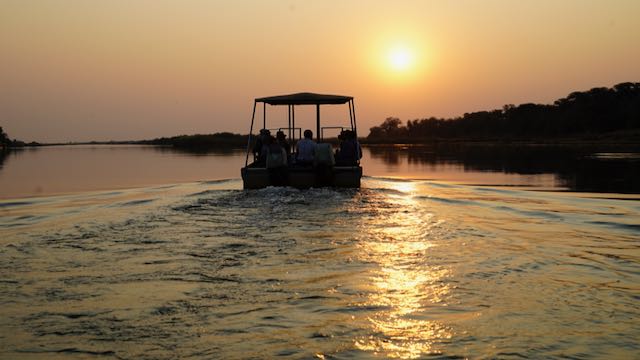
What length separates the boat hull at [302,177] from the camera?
61.7 ft

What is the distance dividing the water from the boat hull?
449 centimetres

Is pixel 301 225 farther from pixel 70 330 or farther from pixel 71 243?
pixel 70 330

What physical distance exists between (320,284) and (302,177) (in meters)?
11.5

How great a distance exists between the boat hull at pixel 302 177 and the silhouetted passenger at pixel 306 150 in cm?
73

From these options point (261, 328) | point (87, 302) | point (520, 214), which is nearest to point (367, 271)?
point (261, 328)

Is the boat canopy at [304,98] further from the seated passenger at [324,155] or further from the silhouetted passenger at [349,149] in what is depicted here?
the seated passenger at [324,155]

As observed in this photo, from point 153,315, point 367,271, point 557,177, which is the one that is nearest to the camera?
point 153,315

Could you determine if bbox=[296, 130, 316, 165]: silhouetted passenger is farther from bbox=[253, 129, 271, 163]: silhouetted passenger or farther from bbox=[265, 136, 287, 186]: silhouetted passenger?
bbox=[253, 129, 271, 163]: silhouetted passenger

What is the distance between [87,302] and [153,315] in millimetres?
999

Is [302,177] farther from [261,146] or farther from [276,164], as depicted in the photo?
[261,146]

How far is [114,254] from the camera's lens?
943 centimetres

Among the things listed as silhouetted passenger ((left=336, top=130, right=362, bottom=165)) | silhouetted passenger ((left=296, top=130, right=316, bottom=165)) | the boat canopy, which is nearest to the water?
silhouetted passenger ((left=296, top=130, right=316, bottom=165))

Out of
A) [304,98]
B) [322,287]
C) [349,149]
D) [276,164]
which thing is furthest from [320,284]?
[304,98]

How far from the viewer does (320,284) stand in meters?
7.51
